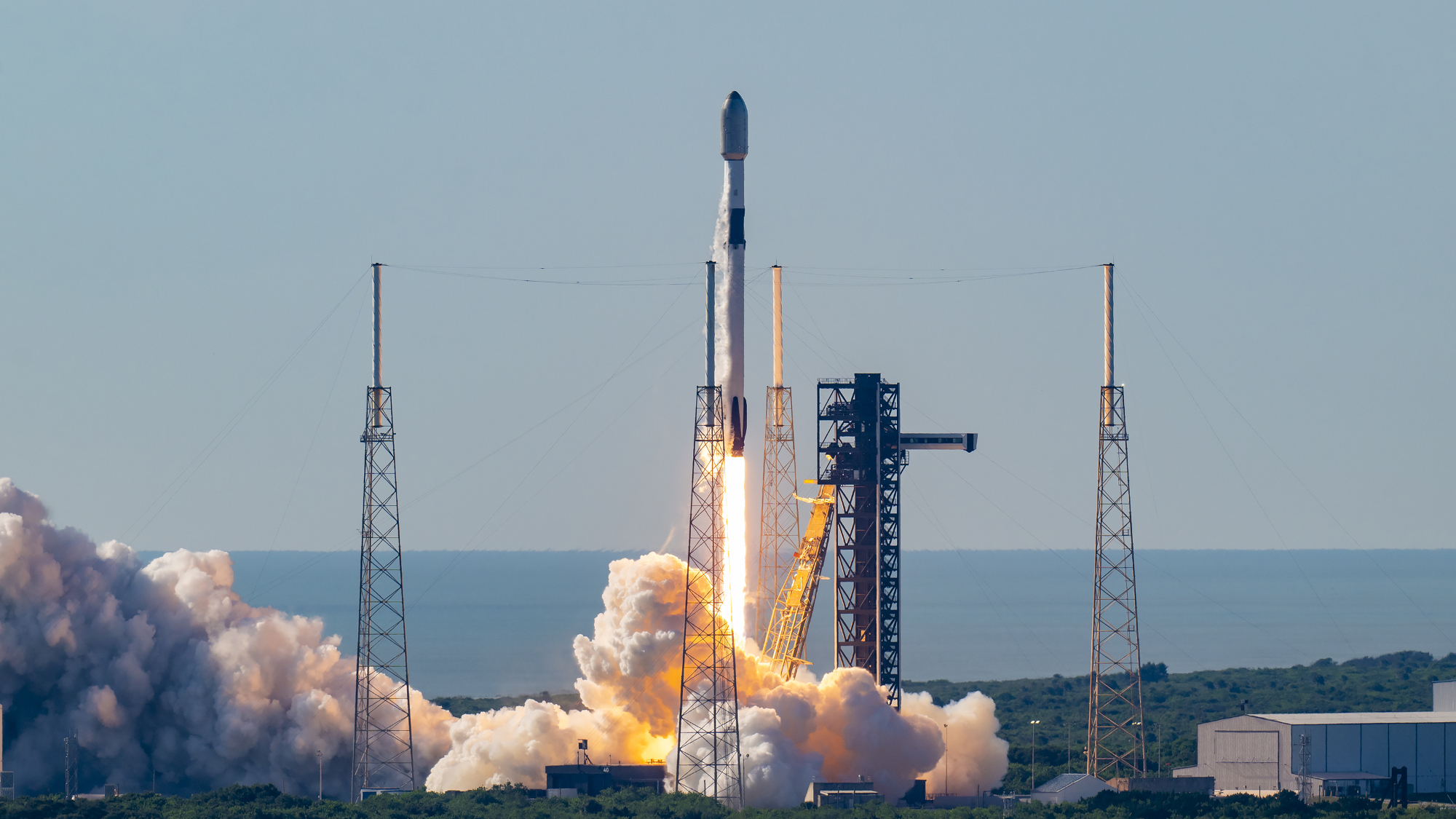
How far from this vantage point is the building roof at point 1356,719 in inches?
3115

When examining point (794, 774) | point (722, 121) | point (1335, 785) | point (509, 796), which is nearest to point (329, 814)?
point (509, 796)

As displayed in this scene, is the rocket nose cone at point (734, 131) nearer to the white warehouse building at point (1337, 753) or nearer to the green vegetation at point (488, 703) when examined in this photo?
the white warehouse building at point (1337, 753)

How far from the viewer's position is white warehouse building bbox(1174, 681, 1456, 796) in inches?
3068

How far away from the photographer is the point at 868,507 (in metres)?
77.9

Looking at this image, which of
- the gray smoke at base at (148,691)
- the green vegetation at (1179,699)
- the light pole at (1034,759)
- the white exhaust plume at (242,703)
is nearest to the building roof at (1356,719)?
the green vegetation at (1179,699)

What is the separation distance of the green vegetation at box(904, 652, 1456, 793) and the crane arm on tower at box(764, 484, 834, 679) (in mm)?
12071

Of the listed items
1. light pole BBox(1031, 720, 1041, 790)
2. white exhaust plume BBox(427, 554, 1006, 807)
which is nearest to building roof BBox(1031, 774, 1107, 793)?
light pole BBox(1031, 720, 1041, 790)

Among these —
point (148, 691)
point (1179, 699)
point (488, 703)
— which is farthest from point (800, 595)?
point (1179, 699)

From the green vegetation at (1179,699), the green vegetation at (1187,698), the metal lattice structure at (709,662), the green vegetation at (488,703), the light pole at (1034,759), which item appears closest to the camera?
the metal lattice structure at (709,662)

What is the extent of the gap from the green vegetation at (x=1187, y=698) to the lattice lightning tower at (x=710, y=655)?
60.3 feet

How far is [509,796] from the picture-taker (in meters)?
71.6

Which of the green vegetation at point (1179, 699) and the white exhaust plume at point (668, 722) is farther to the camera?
the green vegetation at point (1179, 699)

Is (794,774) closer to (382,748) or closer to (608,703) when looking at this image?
(608,703)

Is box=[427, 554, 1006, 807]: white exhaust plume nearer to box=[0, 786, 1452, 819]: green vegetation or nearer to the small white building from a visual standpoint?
box=[0, 786, 1452, 819]: green vegetation
